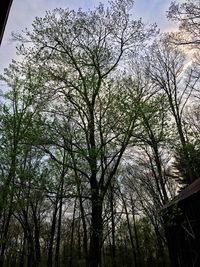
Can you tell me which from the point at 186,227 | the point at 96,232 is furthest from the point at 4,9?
the point at 186,227

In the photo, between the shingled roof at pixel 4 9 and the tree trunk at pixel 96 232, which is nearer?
the shingled roof at pixel 4 9

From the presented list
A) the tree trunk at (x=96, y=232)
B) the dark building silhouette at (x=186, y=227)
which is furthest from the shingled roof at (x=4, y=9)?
the tree trunk at (x=96, y=232)

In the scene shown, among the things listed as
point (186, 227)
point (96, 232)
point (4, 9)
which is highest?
point (186, 227)

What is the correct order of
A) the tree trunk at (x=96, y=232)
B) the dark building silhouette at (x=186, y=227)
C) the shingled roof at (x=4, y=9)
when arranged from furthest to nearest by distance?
the dark building silhouette at (x=186, y=227) → the tree trunk at (x=96, y=232) → the shingled roof at (x=4, y=9)

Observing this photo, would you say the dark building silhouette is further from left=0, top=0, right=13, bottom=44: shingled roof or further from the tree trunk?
left=0, top=0, right=13, bottom=44: shingled roof

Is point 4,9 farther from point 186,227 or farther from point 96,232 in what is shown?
point 186,227

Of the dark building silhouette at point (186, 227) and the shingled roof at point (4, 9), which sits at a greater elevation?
the dark building silhouette at point (186, 227)

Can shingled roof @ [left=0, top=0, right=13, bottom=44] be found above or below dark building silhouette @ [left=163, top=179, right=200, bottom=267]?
below

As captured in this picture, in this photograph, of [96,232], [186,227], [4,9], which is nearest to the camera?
[4,9]

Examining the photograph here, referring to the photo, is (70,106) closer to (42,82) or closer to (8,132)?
(42,82)

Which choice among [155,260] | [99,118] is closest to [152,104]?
[99,118]

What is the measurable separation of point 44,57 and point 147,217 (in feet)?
50.1

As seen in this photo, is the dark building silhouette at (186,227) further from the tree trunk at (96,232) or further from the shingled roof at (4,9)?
the shingled roof at (4,9)

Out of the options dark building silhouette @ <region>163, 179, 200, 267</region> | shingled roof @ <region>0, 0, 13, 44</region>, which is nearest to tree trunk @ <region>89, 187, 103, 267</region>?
dark building silhouette @ <region>163, 179, 200, 267</region>
